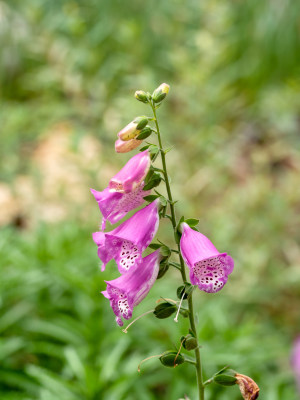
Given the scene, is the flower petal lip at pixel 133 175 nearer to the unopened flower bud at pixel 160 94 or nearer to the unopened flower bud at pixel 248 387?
the unopened flower bud at pixel 160 94

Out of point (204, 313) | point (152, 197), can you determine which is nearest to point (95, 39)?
point (204, 313)

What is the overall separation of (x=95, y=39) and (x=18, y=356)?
2.93 m

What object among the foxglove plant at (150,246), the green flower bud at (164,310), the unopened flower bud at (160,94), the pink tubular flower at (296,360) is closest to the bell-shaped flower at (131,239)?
the foxglove plant at (150,246)

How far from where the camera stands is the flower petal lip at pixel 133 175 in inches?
44.3

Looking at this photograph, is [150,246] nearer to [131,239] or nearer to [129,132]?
[131,239]

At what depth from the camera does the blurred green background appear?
7.47 ft

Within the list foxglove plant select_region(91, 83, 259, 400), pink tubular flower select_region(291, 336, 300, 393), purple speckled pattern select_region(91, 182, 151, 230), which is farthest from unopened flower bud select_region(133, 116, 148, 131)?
pink tubular flower select_region(291, 336, 300, 393)

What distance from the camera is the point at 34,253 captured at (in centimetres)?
278

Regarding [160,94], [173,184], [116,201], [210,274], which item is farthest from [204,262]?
[173,184]

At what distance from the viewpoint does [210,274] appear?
43.6 inches

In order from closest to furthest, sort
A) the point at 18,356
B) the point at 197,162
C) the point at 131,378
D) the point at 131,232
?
the point at 131,232 → the point at 131,378 → the point at 18,356 → the point at 197,162

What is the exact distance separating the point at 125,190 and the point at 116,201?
6 cm

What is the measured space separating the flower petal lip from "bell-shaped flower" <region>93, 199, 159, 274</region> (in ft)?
0.25

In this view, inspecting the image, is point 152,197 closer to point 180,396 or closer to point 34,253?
point 180,396
